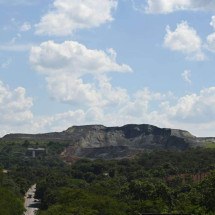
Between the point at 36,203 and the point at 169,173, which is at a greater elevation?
the point at 169,173

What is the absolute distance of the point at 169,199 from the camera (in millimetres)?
130000

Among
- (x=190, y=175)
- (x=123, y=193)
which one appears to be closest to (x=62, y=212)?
(x=123, y=193)

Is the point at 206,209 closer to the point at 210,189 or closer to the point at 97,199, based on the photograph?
the point at 210,189

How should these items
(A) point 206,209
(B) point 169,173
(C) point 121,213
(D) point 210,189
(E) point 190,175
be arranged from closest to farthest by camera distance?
(A) point 206,209, (D) point 210,189, (C) point 121,213, (E) point 190,175, (B) point 169,173

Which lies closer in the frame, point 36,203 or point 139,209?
point 139,209

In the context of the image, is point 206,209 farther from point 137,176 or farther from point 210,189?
point 137,176

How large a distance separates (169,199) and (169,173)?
67.5 meters

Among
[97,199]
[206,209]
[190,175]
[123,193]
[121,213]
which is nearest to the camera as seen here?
[206,209]

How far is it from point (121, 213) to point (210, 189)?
1951 cm

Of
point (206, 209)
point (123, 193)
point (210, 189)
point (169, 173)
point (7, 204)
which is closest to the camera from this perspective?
point (206, 209)

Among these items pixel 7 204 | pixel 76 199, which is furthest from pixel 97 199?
pixel 7 204

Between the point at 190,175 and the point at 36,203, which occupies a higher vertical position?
the point at 190,175

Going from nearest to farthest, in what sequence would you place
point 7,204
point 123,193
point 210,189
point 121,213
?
point 210,189
point 121,213
point 7,204
point 123,193

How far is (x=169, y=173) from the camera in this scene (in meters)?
197
